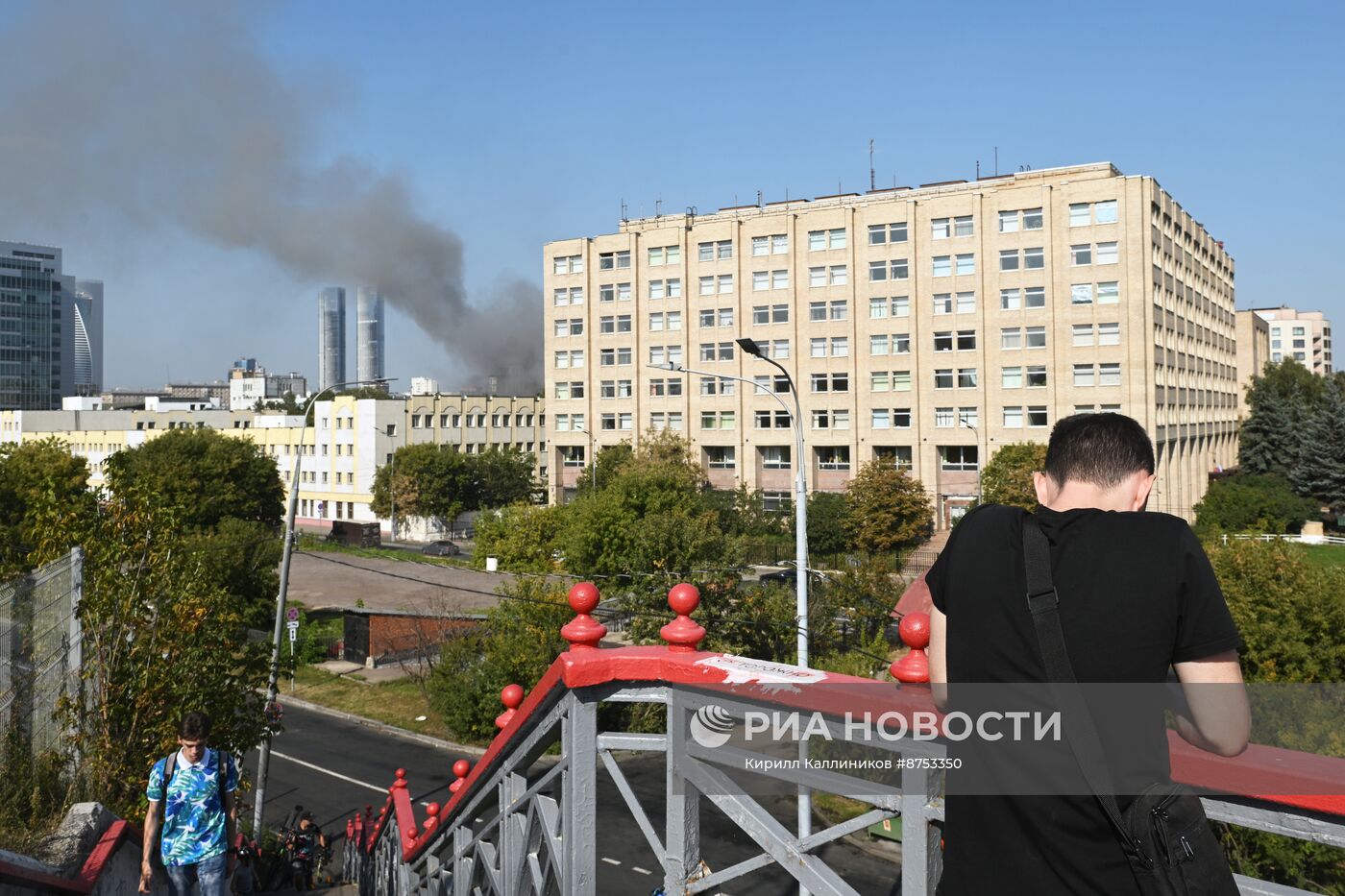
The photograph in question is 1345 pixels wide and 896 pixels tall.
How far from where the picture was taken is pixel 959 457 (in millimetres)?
58188

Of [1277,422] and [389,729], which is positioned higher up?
[1277,422]

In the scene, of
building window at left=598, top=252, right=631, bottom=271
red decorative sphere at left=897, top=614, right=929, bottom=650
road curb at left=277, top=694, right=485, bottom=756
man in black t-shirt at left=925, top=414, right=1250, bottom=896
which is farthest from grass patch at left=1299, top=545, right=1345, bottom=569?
man in black t-shirt at left=925, top=414, right=1250, bottom=896

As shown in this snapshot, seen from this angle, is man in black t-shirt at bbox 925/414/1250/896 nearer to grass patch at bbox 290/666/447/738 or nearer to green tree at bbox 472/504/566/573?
grass patch at bbox 290/666/447/738

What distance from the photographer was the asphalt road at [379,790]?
16.2 m

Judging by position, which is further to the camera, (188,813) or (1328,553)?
(1328,553)

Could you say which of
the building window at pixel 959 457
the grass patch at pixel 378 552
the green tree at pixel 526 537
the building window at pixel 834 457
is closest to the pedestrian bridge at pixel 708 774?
the green tree at pixel 526 537

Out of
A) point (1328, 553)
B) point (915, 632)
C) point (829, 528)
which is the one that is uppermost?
point (915, 632)

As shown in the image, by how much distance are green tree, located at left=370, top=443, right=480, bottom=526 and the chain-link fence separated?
6402cm

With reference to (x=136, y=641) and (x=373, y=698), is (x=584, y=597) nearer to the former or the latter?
(x=136, y=641)

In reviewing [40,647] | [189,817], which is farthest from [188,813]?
[40,647]

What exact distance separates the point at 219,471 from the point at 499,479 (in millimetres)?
23493

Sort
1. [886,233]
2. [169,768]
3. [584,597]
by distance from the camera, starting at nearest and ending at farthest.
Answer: [584,597], [169,768], [886,233]

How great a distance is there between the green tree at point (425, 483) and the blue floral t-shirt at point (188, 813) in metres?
67.1

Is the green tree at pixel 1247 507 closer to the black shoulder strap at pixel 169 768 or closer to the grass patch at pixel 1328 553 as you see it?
the grass patch at pixel 1328 553
